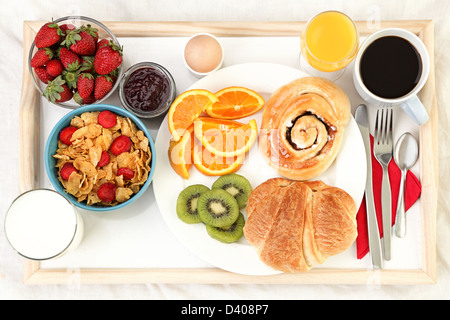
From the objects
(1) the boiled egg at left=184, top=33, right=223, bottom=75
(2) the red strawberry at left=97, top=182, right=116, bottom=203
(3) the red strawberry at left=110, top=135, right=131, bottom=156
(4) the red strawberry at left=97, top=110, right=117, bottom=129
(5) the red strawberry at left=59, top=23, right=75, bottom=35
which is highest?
(5) the red strawberry at left=59, top=23, right=75, bottom=35

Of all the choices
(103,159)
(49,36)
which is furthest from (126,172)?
(49,36)

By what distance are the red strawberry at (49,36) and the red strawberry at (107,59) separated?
0.35ft

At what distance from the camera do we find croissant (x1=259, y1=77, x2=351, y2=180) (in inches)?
45.9

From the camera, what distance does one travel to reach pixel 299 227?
111 centimetres

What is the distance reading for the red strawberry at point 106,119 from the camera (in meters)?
1.14

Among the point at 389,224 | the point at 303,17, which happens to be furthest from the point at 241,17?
the point at 389,224

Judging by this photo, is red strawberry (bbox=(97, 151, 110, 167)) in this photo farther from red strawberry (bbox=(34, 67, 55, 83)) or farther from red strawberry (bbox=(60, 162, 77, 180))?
red strawberry (bbox=(34, 67, 55, 83))

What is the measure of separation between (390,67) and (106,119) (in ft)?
2.37

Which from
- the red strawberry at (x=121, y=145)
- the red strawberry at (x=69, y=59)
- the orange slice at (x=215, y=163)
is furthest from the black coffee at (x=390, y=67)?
the red strawberry at (x=69, y=59)

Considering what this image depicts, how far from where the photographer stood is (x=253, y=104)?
47.9 inches

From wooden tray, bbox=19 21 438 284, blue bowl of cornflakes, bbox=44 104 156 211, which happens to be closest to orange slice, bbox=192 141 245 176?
blue bowl of cornflakes, bbox=44 104 156 211

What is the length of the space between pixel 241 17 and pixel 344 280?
2.63 feet

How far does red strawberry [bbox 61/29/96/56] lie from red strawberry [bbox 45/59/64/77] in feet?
0.16

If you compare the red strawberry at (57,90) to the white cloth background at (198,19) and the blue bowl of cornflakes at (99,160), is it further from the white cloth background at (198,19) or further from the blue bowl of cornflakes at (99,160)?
the white cloth background at (198,19)
